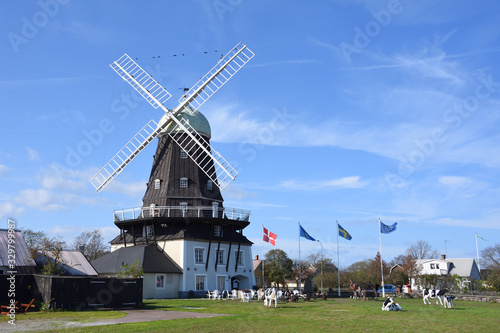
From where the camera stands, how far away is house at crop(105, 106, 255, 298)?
39281 millimetres

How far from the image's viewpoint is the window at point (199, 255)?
39500 mm

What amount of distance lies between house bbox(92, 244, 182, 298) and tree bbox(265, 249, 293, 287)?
3163 centimetres

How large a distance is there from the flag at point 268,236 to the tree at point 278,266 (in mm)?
29405

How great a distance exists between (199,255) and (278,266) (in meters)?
31.1

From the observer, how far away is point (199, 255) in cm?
3978

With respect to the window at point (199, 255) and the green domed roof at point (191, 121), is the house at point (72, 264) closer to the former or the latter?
the window at point (199, 255)

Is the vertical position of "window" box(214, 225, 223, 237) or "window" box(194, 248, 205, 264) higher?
"window" box(214, 225, 223, 237)

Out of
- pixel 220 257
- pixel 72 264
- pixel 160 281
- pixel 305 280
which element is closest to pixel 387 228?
pixel 305 280

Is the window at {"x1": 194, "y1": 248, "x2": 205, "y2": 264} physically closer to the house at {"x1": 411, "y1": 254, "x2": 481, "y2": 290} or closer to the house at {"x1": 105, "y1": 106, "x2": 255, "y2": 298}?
the house at {"x1": 105, "y1": 106, "x2": 255, "y2": 298}

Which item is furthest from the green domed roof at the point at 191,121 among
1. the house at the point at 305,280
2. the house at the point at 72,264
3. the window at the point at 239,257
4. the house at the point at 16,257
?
the house at the point at 16,257

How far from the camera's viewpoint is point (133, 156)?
43656mm

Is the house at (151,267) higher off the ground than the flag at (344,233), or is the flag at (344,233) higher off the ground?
the flag at (344,233)

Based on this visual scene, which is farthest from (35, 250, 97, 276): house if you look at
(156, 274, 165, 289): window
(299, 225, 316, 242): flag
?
(299, 225, 316, 242): flag

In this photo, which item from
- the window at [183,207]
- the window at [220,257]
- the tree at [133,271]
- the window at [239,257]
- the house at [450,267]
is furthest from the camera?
the house at [450,267]
